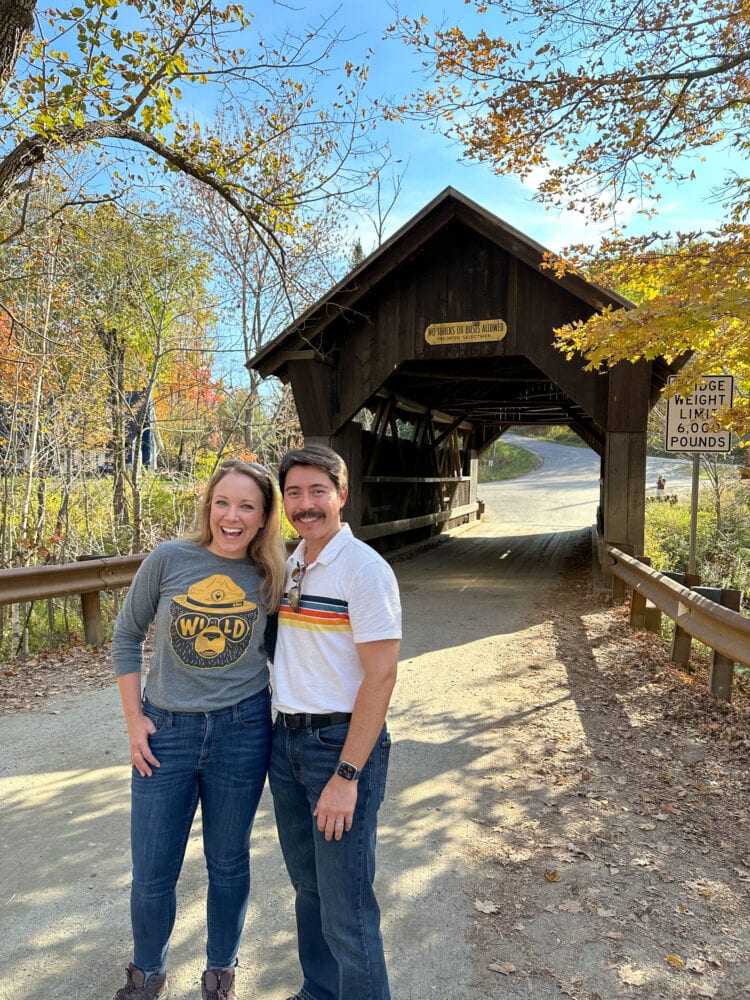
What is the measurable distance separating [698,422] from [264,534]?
783 cm

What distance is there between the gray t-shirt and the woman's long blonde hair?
0.04 metres

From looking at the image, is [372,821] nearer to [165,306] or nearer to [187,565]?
[187,565]

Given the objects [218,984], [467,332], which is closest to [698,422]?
[467,332]

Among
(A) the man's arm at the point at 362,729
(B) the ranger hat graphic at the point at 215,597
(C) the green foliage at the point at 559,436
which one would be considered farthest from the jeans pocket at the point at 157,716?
(C) the green foliage at the point at 559,436

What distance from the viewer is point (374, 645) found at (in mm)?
1780

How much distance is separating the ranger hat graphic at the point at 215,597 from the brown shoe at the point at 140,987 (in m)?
1.13

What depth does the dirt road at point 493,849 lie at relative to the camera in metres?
2.26

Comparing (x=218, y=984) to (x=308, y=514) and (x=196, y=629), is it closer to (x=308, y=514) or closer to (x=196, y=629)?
(x=196, y=629)

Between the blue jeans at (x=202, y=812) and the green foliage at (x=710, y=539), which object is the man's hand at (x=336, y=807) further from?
the green foliage at (x=710, y=539)

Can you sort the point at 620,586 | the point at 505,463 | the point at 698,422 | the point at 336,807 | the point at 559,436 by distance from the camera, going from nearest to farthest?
the point at 336,807 → the point at 698,422 → the point at 620,586 → the point at 505,463 → the point at 559,436

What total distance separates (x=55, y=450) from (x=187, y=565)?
29.3 ft

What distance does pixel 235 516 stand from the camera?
6.85 ft

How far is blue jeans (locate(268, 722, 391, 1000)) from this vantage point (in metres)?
1.78

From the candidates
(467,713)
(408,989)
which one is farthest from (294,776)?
(467,713)
